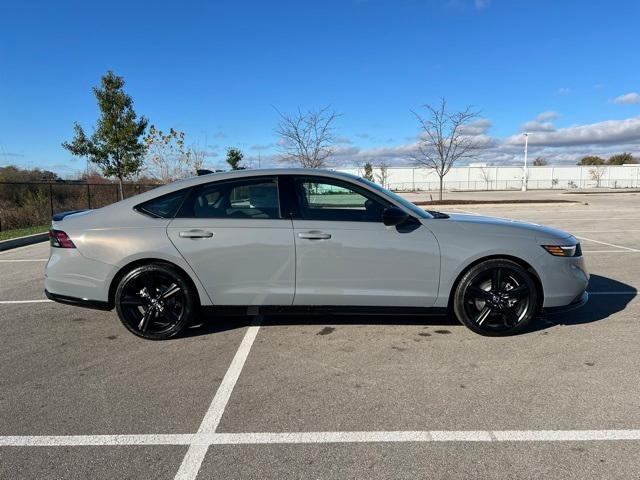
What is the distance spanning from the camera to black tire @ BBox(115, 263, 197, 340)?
14.2 ft

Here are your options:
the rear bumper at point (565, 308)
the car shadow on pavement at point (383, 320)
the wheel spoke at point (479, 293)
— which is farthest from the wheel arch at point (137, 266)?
the rear bumper at point (565, 308)

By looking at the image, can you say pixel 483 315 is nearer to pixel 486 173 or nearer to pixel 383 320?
pixel 383 320

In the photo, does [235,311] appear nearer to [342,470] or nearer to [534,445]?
[342,470]

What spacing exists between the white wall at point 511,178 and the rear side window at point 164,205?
3345 inches

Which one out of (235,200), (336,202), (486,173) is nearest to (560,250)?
(336,202)

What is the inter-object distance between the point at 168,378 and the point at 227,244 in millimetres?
1274

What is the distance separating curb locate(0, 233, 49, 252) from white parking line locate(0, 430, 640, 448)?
31.9 feet

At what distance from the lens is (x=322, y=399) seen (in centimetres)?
325

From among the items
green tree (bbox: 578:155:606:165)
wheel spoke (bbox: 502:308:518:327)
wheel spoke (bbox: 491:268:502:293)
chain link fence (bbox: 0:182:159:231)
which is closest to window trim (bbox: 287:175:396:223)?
wheel spoke (bbox: 491:268:502:293)

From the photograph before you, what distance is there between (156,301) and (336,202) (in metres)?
1.94

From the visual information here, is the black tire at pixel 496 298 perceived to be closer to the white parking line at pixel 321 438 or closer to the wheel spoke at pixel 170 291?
the white parking line at pixel 321 438

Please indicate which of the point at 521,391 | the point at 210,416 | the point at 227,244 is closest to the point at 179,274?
the point at 227,244

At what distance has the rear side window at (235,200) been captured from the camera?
4.38 metres

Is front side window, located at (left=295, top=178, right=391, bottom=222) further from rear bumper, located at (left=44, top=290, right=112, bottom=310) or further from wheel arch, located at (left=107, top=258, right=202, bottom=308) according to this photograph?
rear bumper, located at (left=44, top=290, right=112, bottom=310)
